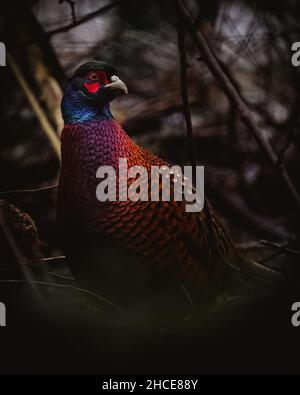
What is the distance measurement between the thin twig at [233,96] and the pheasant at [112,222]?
0.19 m

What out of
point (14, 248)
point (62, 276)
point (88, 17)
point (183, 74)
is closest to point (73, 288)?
point (62, 276)

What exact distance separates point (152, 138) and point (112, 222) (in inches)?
Answer: 10.5

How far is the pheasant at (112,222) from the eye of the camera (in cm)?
130

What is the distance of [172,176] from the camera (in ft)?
4.47

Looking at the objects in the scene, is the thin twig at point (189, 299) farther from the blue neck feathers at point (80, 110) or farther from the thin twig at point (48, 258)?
the blue neck feathers at point (80, 110)

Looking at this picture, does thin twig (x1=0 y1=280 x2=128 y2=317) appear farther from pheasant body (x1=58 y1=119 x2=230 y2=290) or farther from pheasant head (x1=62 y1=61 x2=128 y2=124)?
pheasant head (x1=62 y1=61 x2=128 y2=124)

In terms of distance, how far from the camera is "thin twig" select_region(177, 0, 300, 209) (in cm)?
123

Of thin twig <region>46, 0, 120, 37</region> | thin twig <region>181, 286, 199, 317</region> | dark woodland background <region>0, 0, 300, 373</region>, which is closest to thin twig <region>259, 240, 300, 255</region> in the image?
dark woodland background <region>0, 0, 300, 373</region>

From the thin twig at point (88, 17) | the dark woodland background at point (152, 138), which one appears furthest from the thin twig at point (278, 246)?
the thin twig at point (88, 17)

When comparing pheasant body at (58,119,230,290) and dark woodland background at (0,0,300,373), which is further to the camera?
dark woodland background at (0,0,300,373)

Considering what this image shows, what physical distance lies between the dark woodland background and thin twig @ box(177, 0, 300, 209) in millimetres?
88

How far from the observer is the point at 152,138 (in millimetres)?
1444
